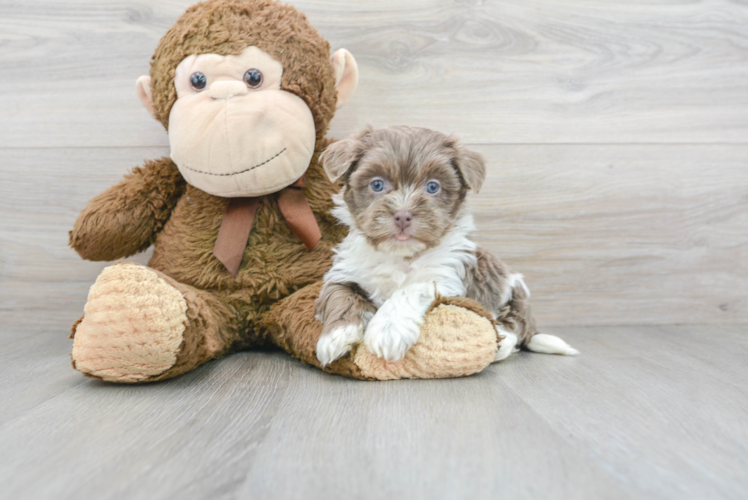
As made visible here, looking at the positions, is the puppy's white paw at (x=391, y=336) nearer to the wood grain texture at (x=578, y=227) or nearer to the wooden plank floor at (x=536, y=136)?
the wooden plank floor at (x=536, y=136)

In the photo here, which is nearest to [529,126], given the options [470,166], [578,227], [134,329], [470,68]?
[470,68]

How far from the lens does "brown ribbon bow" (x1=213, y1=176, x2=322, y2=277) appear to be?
155cm

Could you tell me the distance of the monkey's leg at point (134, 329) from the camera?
3.84 ft

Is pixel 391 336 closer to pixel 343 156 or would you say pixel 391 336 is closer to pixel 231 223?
pixel 343 156

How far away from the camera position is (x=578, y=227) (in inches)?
77.5

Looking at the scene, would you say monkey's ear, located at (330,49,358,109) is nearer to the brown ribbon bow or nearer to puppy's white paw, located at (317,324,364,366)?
the brown ribbon bow

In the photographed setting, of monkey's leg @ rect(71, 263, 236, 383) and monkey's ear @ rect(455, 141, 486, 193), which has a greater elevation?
monkey's ear @ rect(455, 141, 486, 193)

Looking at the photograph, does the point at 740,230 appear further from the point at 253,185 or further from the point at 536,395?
the point at 253,185

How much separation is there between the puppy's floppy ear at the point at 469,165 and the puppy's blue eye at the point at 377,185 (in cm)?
20

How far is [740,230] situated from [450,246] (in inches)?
52.2

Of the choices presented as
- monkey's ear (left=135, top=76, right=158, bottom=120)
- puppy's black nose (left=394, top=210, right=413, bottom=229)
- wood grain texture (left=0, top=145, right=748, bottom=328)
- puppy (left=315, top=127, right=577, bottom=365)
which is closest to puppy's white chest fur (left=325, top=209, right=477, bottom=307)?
puppy (left=315, top=127, right=577, bottom=365)

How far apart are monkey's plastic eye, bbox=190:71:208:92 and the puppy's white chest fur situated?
0.57 m

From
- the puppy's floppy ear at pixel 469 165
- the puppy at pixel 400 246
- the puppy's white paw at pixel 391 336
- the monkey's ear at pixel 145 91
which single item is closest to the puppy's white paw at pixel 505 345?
the puppy at pixel 400 246

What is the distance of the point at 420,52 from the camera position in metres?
1.90
